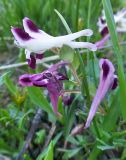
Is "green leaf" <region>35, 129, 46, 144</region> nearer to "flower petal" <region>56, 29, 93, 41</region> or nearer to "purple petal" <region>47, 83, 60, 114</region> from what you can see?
"purple petal" <region>47, 83, 60, 114</region>

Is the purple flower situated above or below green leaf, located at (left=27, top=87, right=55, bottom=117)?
above

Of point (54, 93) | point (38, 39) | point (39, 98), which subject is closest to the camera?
point (38, 39)

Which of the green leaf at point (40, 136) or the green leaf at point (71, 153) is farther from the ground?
the green leaf at point (40, 136)

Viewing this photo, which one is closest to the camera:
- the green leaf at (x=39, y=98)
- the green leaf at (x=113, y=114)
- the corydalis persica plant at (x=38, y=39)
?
the corydalis persica plant at (x=38, y=39)

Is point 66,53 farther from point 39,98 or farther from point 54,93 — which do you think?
point 39,98

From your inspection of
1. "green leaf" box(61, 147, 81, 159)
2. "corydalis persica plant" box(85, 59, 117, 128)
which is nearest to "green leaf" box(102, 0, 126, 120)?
"corydalis persica plant" box(85, 59, 117, 128)

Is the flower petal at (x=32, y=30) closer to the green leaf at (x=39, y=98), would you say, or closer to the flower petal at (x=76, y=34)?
the flower petal at (x=76, y=34)

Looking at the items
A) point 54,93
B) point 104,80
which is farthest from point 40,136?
point 104,80

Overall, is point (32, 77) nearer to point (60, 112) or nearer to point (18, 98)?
point (60, 112)

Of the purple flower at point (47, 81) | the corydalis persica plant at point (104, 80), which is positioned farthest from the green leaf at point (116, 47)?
the purple flower at point (47, 81)

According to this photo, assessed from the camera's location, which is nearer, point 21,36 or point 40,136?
point 21,36

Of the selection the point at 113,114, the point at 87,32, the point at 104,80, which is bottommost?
the point at 113,114

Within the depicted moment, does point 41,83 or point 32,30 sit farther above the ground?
point 32,30
